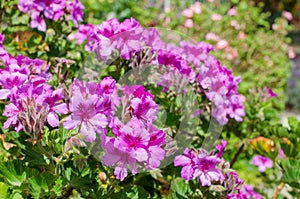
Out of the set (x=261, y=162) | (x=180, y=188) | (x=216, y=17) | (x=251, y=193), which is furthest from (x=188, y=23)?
(x=180, y=188)

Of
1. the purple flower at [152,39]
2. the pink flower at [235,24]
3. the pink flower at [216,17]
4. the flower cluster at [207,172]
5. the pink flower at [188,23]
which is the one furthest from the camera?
the pink flower at [235,24]

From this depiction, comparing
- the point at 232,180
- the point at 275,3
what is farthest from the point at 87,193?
the point at 275,3

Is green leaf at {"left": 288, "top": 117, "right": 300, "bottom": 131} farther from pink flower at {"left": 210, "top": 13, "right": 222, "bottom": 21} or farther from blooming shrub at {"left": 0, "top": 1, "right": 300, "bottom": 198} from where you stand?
pink flower at {"left": 210, "top": 13, "right": 222, "bottom": 21}

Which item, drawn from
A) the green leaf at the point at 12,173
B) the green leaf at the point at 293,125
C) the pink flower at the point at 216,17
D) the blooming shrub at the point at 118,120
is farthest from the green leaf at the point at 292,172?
the pink flower at the point at 216,17

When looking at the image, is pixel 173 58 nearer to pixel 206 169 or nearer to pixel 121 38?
pixel 121 38

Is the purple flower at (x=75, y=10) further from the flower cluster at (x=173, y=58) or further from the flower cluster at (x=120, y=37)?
the flower cluster at (x=120, y=37)

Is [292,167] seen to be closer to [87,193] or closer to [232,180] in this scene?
[232,180]

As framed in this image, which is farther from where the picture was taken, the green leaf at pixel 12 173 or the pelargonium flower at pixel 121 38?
the pelargonium flower at pixel 121 38

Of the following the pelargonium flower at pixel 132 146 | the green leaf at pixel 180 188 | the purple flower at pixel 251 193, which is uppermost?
the pelargonium flower at pixel 132 146

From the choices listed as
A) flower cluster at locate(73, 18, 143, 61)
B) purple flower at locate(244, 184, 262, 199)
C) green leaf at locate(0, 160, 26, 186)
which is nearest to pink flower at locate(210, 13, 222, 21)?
purple flower at locate(244, 184, 262, 199)
